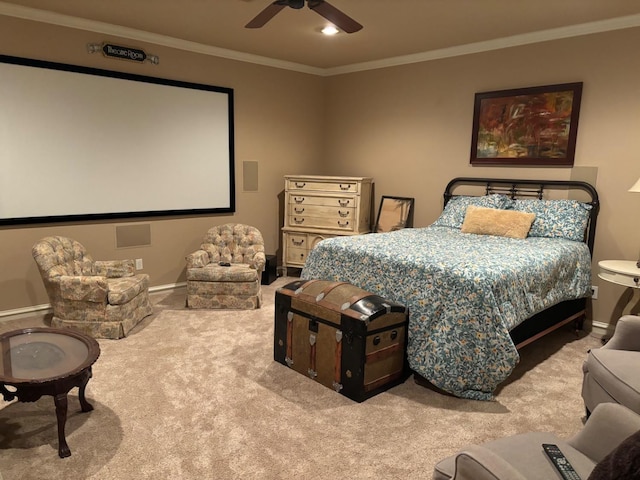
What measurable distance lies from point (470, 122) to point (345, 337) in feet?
10.7

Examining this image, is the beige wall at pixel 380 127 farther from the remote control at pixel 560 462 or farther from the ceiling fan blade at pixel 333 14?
the remote control at pixel 560 462

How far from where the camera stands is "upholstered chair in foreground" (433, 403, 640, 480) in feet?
4.42

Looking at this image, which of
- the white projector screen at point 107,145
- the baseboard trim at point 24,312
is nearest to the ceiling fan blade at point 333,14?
the white projector screen at point 107,145

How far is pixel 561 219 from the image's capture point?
417 centimetres

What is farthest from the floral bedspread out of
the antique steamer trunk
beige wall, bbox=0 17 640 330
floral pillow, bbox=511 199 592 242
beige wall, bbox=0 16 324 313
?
beige wall, bbox=0 16 324 313

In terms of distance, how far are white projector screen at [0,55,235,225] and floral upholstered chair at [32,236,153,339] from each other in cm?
63

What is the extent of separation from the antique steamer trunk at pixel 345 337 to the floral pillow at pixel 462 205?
6.62 ft

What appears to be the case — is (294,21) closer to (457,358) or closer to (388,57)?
(388,57)

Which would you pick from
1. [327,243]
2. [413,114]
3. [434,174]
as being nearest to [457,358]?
[327,243]

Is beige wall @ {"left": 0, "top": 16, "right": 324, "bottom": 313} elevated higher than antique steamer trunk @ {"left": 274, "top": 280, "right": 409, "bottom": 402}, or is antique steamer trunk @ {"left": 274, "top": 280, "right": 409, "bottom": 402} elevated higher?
beige wall @ {"left": 0, "top": 16, "right": 324, "bottom": 313}

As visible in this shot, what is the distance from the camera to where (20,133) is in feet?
13.7

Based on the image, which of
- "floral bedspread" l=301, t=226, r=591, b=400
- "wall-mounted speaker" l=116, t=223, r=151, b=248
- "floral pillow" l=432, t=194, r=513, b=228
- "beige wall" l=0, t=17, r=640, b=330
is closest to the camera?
"floral bedspread" l=301, t=226, r=591, b=400

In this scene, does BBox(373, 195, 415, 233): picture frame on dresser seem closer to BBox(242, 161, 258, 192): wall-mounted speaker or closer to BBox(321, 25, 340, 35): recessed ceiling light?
BBox(242, 161, 258, 192): wall-mounted speaker

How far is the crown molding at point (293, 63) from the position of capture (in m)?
4.03
